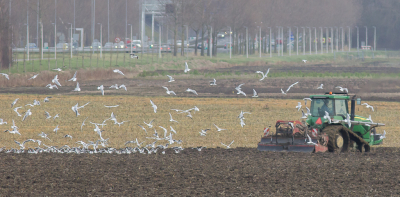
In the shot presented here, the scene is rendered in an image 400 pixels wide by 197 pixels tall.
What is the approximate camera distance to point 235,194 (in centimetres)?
1506

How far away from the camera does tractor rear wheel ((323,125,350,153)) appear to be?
2081 centimetres

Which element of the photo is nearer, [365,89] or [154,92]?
[365,89]

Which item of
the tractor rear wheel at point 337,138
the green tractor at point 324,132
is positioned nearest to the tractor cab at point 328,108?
the green tractor at point 324,132

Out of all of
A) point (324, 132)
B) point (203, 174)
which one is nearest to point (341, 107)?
point (324, 132)

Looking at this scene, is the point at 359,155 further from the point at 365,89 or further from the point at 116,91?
the point at 116,91

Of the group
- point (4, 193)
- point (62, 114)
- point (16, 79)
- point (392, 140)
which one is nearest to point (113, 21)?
point (16, 79)

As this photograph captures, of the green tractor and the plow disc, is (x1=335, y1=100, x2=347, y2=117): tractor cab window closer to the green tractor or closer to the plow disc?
the green tractor

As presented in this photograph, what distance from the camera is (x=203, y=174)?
17562 millimetres

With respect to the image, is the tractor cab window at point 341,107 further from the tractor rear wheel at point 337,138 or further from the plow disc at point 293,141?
the plow disc at point 293,141

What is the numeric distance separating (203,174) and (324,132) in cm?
566

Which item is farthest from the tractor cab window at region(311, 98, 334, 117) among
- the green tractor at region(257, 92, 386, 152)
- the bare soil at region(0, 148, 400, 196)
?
the bare soil at region(0, 148, 400, 196)

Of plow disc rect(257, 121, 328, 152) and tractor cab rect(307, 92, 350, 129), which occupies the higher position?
tractor cab rect(307, 92, 350, 129)

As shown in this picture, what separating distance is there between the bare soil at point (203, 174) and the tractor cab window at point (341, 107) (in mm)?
1628

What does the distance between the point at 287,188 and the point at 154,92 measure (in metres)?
38.9
